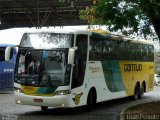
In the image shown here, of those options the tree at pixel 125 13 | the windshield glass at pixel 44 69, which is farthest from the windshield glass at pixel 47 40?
the tree at pixel 125 13

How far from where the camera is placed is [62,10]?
31984mm

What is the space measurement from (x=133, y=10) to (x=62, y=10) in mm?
15474

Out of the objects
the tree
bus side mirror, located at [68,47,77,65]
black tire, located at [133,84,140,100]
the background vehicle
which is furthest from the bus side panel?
the background vehicle

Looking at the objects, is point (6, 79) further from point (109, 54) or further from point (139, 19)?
point (139, 19)

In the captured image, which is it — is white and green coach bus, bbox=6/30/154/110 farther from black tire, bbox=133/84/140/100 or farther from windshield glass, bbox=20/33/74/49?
black tire, bbox=133/84/140/100

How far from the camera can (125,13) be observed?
55.2ft

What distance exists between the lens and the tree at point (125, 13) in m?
16.2

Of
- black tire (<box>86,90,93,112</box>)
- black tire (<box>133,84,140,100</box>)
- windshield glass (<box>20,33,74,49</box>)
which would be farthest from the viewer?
black tire (<box>133,84,140,100</box>)

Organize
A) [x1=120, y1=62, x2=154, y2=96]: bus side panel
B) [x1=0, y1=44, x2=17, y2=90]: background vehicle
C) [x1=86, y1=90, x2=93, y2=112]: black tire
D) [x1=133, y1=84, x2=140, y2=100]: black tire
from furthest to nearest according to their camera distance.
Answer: [x1=0, y1=44, x2=17, y2=90]: background vehicle
[x1=133, y1=84, x2=140, y2=100]: black tire
[x1=120, y1=62, x2=154, y2=96]: bus side panel
[x1=86, y1=90, x2=93, y2=112]: black tire

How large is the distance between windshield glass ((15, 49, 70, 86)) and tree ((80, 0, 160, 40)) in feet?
5.93

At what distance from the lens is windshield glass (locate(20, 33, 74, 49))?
17312 millimetres

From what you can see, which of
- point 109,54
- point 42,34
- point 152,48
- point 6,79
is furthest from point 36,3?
point 42,34

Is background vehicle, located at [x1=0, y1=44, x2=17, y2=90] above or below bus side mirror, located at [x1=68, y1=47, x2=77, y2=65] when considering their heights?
below

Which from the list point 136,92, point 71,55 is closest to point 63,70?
point 71,55
